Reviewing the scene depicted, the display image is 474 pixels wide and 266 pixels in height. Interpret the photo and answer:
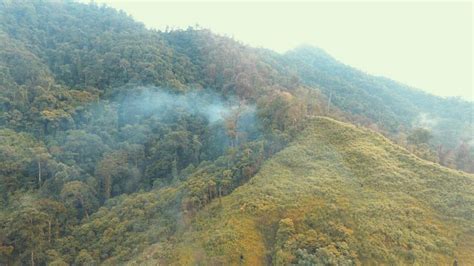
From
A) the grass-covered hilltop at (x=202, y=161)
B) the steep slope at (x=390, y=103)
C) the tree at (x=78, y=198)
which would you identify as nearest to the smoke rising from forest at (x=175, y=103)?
the grass-covered hilltop at (x=202, y=161)

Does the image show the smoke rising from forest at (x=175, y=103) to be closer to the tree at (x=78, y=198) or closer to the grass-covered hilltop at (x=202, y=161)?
the grass-covered hilltop at (x=202, y=161)

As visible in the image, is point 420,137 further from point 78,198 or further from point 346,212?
point 78,198

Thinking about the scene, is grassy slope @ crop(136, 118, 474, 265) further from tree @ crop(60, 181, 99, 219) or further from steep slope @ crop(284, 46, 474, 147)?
steep slope @ crop(284, 46, 474, 147)

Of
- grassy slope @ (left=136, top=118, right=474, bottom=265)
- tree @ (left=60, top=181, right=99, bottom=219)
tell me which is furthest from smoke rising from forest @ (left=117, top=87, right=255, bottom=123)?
grassy slope @ (left=136, top=118, right=474, bottom=265)

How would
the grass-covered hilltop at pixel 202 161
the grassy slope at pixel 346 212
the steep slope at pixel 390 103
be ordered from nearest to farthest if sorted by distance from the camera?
the grassy slope at pixel 346 212
the grass-covered hilltop at pixel 202 161
the steep slope at pixel 390 103

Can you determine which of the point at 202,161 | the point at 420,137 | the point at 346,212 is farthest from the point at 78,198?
the point at 420,137

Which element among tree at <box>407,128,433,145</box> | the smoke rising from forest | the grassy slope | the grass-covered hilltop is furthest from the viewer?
the smoke rising from forest
